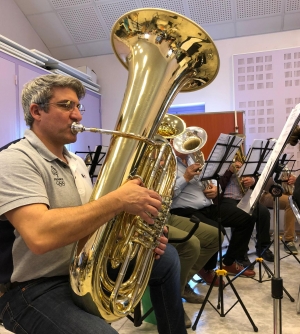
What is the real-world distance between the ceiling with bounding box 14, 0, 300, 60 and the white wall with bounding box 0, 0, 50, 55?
0.08 metres

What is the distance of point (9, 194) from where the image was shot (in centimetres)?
91

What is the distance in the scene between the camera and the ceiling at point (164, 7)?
391cm

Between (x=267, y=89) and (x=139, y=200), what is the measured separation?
12.2 ft

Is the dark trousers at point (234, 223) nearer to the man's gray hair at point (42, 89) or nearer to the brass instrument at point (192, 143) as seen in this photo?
the brass instrument at point (192, 143)

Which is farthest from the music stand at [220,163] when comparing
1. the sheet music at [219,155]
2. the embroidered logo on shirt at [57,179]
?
the embroidered logo on shirt at [57,179]

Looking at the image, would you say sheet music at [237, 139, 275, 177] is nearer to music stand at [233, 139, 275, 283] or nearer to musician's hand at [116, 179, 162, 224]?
music stand at [233, 139, 275, 283]

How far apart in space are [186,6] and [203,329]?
3508mm

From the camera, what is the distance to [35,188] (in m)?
0.95

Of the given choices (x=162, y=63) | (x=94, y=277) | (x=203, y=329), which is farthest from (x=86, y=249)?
(x=203, y=329)

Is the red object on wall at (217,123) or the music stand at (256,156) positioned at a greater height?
the red object on wall at (217,123)

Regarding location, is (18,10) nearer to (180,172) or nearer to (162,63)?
(180,172)

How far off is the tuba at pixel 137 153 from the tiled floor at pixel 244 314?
3.10 feet

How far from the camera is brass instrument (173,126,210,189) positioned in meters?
2.41

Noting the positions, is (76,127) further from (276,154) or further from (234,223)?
(234,223)
